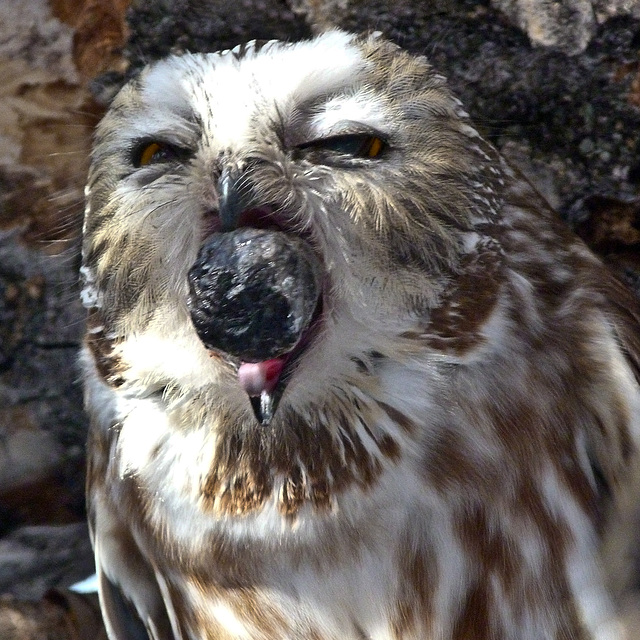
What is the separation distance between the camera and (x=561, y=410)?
1305 mm

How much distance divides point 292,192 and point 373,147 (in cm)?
13

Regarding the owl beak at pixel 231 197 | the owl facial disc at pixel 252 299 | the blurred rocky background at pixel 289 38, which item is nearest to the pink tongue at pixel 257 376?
the owl facial disc at pixel 252 299

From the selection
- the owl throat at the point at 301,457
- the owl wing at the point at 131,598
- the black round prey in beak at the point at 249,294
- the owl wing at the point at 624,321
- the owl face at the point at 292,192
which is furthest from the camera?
the owl wing at the point at 131,598

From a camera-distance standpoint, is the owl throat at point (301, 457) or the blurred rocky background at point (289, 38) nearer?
the owl throat at point (301, 457)

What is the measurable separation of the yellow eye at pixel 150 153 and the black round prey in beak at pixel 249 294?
188 mm

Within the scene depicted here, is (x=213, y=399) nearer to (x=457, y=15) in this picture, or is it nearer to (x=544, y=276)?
(x=544, y=276)

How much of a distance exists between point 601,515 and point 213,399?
0.61m

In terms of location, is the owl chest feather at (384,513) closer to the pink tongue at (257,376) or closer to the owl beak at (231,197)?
the pink tongue at (257,376)

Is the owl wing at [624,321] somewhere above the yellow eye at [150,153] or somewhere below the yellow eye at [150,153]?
below

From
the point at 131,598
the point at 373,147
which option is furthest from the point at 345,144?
the point at 131,598

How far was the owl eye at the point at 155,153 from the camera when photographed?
43.9 inches

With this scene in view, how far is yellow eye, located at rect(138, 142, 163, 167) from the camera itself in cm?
112

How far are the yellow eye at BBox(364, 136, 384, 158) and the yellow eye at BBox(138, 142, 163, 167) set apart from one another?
26 cm

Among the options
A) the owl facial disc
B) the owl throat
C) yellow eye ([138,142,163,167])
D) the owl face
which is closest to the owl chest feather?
the owl throat
